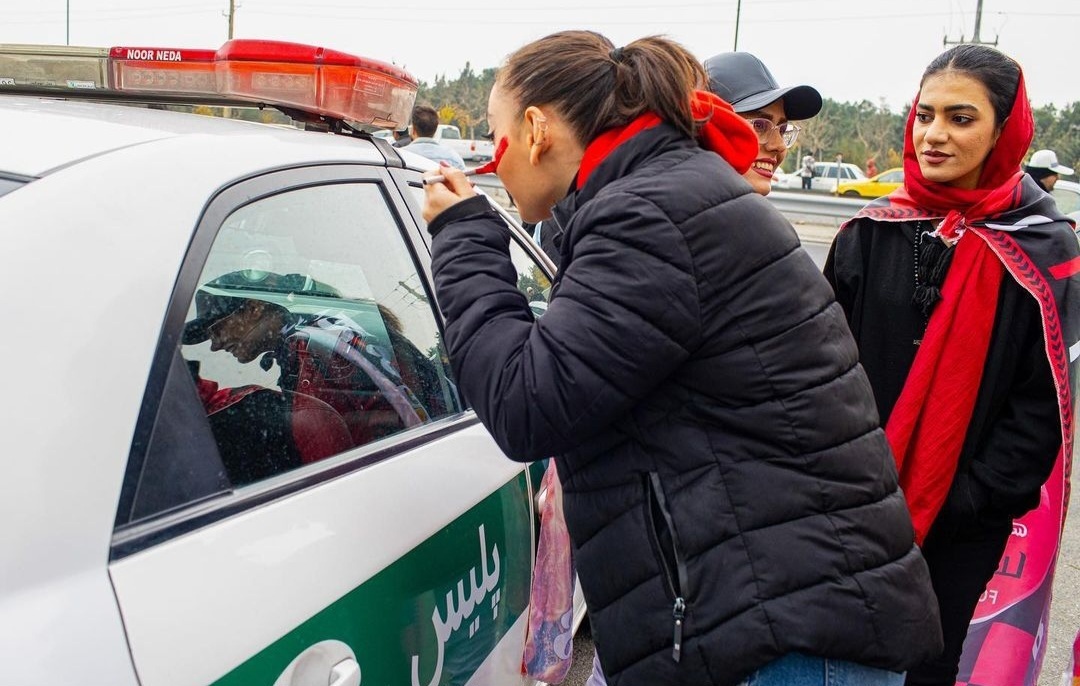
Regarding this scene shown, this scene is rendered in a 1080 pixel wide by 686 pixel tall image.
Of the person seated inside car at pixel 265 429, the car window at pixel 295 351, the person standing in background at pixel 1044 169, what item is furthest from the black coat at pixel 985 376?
the person standing in background at pixel 1044 169

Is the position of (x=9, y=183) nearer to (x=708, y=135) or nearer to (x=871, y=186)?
(x=708, y=135)

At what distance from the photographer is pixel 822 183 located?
33875 mm

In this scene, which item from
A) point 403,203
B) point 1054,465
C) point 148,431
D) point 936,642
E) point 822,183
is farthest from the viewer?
point 822,183

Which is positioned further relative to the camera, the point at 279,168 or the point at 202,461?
the point at 279,168

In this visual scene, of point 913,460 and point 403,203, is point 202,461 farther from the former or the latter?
point 913,460

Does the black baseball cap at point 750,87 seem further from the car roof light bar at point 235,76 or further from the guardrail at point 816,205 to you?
the guardrail at point 816,205

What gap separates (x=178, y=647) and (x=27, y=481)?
0.24 m

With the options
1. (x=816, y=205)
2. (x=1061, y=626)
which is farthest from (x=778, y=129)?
(x=816, y=205)

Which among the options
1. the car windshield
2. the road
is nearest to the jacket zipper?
the car windshield

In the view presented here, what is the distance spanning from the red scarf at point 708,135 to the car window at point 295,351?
1.66 feet

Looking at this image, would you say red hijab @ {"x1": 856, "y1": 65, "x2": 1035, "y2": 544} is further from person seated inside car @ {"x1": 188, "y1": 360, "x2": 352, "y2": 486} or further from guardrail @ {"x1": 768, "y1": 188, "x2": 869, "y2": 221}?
guardrail @ {"x1": 768, "y1": 188, "x2": 869, "y2": 221}

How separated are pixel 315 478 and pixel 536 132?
2.00 ft

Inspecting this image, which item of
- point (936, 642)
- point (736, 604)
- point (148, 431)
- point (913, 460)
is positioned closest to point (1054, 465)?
point (913, 460)

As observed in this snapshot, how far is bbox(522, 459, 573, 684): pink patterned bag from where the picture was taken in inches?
69.4
